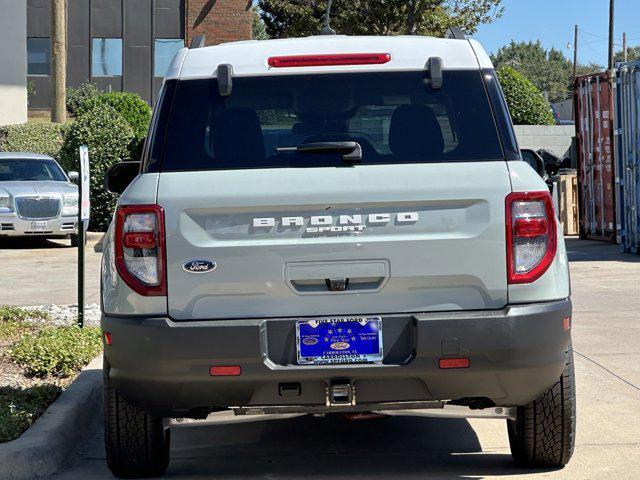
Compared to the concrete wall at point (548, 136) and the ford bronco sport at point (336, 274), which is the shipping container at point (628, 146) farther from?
the ford bronco sport at point (336, 274)

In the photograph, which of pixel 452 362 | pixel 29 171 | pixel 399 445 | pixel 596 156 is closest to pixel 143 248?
pixel 452 362

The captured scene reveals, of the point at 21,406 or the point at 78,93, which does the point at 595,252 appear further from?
the point at 78,93

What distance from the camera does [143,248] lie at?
5016 mm

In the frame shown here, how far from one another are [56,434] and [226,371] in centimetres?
165

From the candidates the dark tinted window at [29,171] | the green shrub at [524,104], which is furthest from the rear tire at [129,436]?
the green shrub at [524,104]

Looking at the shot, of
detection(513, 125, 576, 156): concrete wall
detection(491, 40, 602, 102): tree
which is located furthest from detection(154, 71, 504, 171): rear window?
detection(491, 40, 602, 102): tree

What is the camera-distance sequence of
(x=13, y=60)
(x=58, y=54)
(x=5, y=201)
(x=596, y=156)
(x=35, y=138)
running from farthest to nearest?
(x=13, y=60) < (x=58, y=54) < (x=35, y=138) < (x=5, y=201) < (x=596, y=156)

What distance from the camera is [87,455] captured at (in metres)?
6.40

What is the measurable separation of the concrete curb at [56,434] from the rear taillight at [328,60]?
222 cm

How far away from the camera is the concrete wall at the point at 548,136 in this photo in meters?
28.4

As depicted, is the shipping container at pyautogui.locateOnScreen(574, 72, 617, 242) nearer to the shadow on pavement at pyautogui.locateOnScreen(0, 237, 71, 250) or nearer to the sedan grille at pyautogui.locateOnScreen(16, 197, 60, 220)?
the sedan grille at pyautogui.locateOnScreen(16, 197, 60, 220)

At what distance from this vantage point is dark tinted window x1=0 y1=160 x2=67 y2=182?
20609mm

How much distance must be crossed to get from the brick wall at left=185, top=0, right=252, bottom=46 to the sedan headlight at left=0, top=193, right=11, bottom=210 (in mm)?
18171

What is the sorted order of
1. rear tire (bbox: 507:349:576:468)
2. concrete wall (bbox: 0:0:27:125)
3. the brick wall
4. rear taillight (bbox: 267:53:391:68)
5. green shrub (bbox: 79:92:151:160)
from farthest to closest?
1. the brick wall
2. concrete wall (bbox: 0:0:27:125)
3. green shrub (bbox: 79:92:151:160)
4. rear tire (bbox: 507:349:576:468)
5. rear taillight (bbox: 267:53:391:68)
